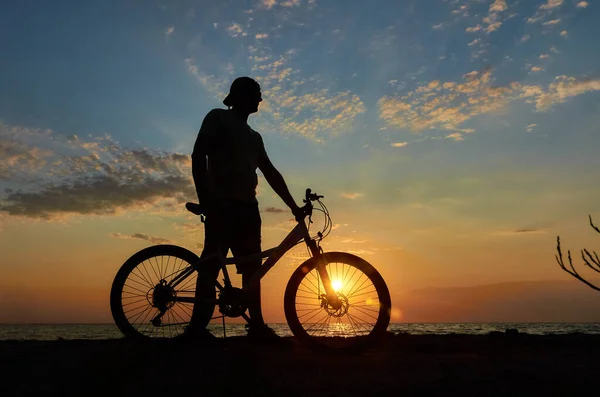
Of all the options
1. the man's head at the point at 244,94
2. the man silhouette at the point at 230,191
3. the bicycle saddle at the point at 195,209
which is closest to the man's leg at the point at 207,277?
the man silhouette at the point at 230,191

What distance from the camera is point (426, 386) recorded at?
3.27 meters

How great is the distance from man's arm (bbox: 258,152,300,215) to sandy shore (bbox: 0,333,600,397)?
2.06m

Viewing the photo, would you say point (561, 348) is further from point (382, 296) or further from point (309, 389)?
point (309, 389)

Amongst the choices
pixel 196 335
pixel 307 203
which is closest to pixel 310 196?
pixel 307 203

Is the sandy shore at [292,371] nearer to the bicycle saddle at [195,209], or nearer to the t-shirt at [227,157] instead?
the bicycle saddle at [195,209]

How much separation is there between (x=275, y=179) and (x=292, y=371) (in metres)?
3.20

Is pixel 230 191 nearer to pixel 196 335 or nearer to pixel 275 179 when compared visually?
pixel 275 179

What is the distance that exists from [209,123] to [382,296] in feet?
9.55

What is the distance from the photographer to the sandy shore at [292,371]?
327 cm

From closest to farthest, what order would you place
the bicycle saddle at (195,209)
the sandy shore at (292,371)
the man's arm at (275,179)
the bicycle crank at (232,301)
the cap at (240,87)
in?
the sandy shore at (292,371) → the bicycle crank at (232,301) → the bicycle saddle at (195,209) → the cap at (240,87) → the man's arm at (275,179)

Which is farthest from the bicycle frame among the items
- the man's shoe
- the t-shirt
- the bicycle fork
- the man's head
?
the man's head

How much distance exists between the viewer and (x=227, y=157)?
5.74m

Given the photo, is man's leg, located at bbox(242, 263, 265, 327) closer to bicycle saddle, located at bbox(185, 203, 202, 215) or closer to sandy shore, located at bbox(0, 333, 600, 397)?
sandy shore, located at bbox(0, 333, 600, 397)

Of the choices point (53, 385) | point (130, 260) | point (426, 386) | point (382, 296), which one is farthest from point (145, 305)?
point (426, 386)
